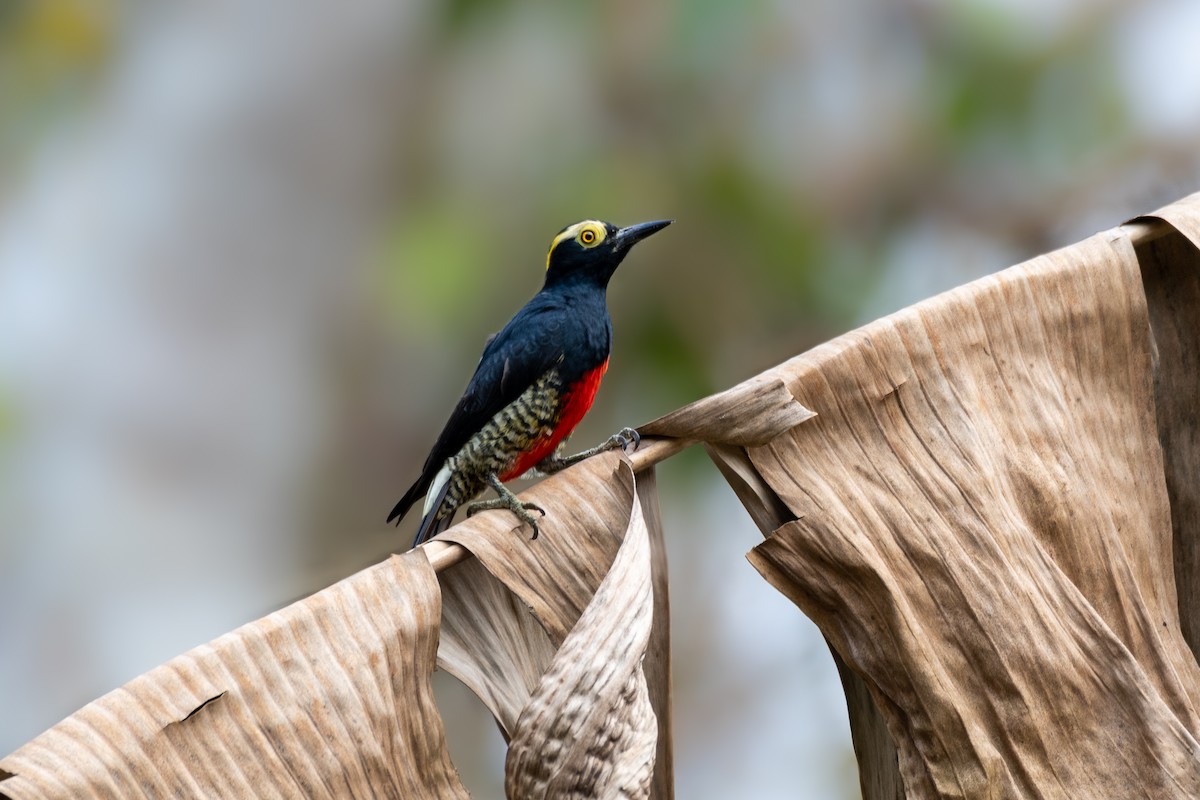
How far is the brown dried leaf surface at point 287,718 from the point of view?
1.30 meters

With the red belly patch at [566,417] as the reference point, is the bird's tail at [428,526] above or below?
below

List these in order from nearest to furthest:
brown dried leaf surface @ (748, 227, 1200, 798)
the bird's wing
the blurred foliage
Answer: brown dried leaf surface @ (748, 227, 1200, 798)
the bird's wing
the blurred foliage

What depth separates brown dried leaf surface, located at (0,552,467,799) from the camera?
1.30m

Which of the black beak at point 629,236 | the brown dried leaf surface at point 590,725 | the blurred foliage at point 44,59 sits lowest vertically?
the brown dried leaf surface at point 590,725

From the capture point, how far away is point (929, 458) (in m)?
1.75

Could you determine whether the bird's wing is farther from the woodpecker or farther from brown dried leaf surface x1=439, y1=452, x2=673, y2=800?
brown dried leaf surface x1=439, y1=452, x2=673, y2=800

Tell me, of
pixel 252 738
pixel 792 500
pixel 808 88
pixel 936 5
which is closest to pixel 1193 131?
pixel 936 5

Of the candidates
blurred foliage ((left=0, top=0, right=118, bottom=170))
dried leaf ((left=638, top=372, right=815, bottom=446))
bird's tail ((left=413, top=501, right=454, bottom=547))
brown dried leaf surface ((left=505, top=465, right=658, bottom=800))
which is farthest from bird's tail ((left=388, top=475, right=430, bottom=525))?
blurred foliage ((left=0, top=0, right=118, bottom=170))

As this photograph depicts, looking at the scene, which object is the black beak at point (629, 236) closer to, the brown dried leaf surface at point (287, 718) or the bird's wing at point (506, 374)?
the bird's wing at point (506, 374)

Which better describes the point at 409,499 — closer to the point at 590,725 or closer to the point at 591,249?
the point at 591,249

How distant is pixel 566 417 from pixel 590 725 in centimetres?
178

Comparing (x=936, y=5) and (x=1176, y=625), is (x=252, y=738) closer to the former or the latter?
(x=1176, y=625)

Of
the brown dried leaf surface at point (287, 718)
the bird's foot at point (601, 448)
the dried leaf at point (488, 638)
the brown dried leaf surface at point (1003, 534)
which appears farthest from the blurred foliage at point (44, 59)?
the brown dried leaf surface at point (1003, 534)

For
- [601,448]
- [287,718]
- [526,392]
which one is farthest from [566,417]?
[287,718]
